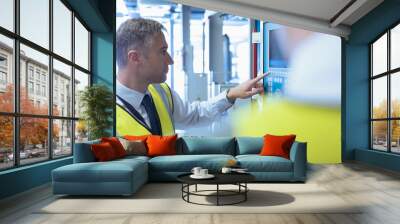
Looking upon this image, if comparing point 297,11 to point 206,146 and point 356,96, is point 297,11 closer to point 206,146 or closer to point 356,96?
point 356,96

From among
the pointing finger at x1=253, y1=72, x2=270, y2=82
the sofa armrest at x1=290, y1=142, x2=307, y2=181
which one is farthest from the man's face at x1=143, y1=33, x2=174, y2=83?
the sofa armrest at x1=290, y1=142, x2=307, y2=181

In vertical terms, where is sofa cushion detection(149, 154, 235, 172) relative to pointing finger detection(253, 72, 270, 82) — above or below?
below

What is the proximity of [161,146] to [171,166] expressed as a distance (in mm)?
812

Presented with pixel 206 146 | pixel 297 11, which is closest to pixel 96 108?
pixel 206 146

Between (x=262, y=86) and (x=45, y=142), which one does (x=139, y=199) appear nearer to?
(x=45, y=142)

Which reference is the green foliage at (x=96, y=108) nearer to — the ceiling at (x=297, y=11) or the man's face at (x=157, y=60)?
the man's face at (x=157, y=60)

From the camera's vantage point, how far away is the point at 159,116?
8.86 metres

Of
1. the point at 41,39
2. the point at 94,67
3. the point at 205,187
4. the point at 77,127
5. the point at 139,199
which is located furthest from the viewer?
the point at 94,67

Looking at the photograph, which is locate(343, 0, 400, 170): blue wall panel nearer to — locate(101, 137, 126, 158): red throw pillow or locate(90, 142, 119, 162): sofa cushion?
locate(101, 137, 126, 158): red throw pillow

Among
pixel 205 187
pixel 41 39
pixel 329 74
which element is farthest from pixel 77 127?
pixel 329 74

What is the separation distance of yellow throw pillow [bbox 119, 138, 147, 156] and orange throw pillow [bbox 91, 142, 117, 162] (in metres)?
0.75

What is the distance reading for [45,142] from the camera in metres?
6.20

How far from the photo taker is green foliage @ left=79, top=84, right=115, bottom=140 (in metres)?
7.78

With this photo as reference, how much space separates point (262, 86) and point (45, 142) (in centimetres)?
506
